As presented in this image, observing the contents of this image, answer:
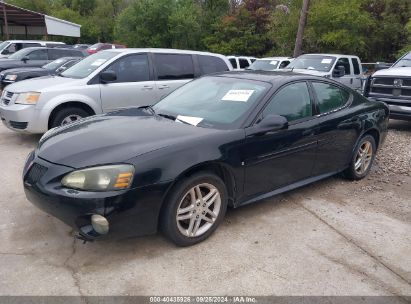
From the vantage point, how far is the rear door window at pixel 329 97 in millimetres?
4688

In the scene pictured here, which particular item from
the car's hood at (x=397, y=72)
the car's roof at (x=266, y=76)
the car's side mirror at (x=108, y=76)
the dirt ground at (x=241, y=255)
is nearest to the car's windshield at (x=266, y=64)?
the car's hood at (x=397, y=72)

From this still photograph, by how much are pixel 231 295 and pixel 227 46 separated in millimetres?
28723

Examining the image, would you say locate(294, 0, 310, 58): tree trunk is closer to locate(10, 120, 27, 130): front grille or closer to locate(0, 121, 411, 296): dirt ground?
locate(10, 120, 27, 130): front grille

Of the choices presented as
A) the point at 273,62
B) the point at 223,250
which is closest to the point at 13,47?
the point at 273,62

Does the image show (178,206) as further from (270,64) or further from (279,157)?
(270,64)

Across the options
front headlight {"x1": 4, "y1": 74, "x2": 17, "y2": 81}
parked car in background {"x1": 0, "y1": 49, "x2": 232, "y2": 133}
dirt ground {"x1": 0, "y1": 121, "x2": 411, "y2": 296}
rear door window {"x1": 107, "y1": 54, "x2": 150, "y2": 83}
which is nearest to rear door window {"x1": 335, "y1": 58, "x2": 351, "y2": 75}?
parked car in background {"x1": 0, "y1": 49, "x2": 232, "y2": 133}

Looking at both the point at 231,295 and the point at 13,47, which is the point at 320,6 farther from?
the point at 231,295

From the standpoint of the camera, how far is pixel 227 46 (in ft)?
98.9

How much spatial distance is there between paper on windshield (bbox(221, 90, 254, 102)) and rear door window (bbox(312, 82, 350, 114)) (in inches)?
38.8

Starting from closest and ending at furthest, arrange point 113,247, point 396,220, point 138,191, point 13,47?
point 138,191, point 113,247, point 396,220, point 13,47

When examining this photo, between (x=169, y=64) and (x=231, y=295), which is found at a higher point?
(x=169, y=64)

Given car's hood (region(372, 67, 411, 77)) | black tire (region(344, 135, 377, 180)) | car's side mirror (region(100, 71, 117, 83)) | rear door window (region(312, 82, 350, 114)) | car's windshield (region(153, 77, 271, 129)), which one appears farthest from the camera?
car's hood (region(372, 67, 411, 77))

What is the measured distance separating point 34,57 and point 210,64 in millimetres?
9433

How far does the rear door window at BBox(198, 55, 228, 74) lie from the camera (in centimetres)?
793
